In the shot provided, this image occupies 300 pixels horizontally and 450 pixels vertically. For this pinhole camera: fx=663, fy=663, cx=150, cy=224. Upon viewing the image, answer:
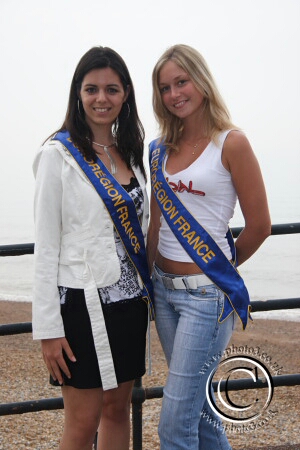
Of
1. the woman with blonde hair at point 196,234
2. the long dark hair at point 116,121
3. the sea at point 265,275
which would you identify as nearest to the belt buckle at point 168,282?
the woman with blonde hair at point 196,234

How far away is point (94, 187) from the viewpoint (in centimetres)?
227

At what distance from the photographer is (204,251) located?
2.31 meters

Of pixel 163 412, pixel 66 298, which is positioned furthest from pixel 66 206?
pixel 163 412

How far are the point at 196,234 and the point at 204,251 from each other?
66mm

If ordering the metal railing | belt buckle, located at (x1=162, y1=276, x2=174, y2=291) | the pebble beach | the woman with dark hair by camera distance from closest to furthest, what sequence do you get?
1. the woman with dark hair
2. belt buckle, located at (x1=162, y1=276, x2=174, y2=291)
3. the metal railing
4. the pebble beach

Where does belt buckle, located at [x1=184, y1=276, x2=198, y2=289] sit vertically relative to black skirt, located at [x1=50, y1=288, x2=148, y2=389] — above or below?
above

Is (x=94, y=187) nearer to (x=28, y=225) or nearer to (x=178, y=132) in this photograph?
(x=178, y=132)

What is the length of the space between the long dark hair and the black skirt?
52 centimetres

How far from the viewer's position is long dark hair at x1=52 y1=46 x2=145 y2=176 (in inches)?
91.9

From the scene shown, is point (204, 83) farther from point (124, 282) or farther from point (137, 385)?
point (137, 385)

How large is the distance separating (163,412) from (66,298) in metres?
0.52

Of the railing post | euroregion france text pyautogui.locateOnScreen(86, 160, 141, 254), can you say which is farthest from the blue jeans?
the railing post

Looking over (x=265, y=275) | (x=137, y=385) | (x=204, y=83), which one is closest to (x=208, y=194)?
(x=204, y=83)

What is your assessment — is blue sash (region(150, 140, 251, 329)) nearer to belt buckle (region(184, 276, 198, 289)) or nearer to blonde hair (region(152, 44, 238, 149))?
belt buckle (region(184, 276, 198, 289))
